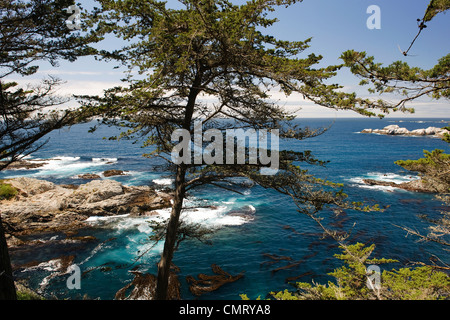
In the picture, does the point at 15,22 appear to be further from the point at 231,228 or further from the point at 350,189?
the point at 350,189

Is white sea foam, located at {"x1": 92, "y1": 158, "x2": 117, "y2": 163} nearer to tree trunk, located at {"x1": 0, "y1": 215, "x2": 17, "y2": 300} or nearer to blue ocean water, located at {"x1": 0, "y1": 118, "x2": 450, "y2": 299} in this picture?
blue ocean water, located at {"x1": 0, "y1": 118, "x2": 450, "y2": 299}

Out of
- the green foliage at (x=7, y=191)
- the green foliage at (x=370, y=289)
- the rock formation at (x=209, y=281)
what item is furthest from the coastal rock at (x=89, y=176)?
the green foliage at (x=370, y=289)

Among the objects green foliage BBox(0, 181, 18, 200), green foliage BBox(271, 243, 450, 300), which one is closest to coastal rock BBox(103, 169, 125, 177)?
green foliage BBox(0, 181, 18, 200)

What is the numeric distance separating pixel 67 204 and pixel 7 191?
19.3 feet

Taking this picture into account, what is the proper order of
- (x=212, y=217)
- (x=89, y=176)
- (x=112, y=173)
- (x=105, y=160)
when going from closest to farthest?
1. (x=212, y=217)
2. (x=89, y=176)
3. (x=112, y=173)
4. (x=105, y=160)

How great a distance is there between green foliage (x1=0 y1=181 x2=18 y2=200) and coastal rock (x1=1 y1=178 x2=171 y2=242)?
47 cm

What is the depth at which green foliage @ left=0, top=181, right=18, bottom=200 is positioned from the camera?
858 inches

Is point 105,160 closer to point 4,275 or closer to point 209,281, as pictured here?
point 209,281

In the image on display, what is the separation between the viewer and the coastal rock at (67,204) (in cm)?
1967

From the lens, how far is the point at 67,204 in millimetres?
22406

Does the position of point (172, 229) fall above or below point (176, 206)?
below

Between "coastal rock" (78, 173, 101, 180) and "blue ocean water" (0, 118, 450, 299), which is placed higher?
"coastal rock" (78, 173, 101, 180)

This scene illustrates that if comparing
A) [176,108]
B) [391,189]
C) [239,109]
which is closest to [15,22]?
[176,108]

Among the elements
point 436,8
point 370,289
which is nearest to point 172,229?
point 370,289
